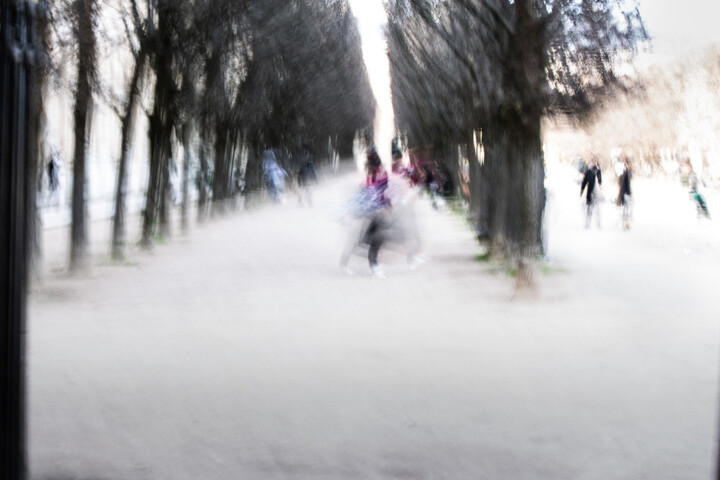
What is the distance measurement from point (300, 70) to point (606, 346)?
24.4 metres

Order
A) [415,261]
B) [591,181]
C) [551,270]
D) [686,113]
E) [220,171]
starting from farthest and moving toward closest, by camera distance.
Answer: [686,113] → [220,171] → [591,181] → [415,261] → [551,270]

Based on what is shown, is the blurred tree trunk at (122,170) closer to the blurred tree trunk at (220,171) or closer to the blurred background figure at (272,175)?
the blurred tree trunk at (220,171)

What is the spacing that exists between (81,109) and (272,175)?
75.4 ft

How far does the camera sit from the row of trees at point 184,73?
43.1 feet

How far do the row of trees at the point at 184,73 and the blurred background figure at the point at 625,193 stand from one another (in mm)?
8609

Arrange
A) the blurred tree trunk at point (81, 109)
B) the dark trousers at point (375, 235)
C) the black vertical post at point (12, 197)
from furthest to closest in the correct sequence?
Result: the dark trousers at point (375, 235) → the blurred tree trunk at point (81, 109) → the black vertical post at point (12, 197)

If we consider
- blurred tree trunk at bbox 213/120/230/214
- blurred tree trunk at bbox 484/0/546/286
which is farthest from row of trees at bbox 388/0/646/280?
blurred tree trunk at bbox 213/120/230/214

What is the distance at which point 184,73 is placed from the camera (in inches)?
771

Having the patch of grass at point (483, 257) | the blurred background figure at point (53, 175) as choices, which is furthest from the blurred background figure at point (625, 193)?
the blurred background figure at point (53, 175)

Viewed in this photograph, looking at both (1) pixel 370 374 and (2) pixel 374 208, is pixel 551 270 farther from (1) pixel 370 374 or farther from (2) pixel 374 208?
(1) pixel 370 374

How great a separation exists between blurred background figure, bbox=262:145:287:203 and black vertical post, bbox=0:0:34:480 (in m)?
31.3

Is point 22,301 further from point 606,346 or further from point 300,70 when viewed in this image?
point 300,70

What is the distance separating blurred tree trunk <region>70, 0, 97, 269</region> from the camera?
41.7 ft

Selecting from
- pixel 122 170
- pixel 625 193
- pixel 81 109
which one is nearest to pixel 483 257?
pixel 122 170
